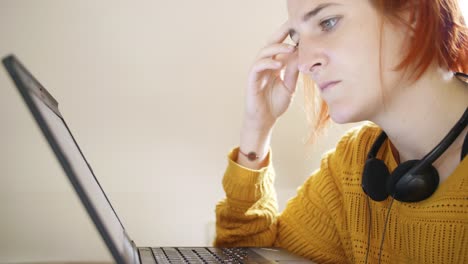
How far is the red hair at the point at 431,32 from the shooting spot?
2.68 feet

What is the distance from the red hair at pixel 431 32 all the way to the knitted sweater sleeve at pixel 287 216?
30cm

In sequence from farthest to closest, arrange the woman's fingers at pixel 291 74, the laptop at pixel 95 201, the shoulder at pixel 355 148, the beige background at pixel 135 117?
the beige background at pixel 135 117
the woman's fingers at pixel 291 74
the shoulder at pixel 355 148
the laptop at pixel 95 201

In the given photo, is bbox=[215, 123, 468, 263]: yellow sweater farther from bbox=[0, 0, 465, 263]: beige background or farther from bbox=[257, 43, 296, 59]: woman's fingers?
bbox=[0, 0, 465, 263]: beige background

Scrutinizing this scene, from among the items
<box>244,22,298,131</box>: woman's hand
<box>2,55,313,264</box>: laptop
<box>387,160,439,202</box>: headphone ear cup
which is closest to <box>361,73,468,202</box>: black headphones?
<box>387,160,439,202</box>: headphone ear cup

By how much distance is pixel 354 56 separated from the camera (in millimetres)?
822

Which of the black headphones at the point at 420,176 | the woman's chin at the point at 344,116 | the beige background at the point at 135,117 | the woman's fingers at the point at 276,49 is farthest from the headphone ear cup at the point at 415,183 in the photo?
the beige background at the point at 135,117

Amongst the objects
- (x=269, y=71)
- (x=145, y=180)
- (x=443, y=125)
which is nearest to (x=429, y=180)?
(x=443, y=125)

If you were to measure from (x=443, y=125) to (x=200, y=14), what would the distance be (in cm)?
106

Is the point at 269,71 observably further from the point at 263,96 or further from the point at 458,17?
the point at 458,17

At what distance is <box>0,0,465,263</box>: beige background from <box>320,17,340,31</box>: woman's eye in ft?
2.85

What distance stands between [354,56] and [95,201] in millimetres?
490

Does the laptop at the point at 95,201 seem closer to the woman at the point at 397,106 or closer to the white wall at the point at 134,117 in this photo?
the woman at the point at 397,106

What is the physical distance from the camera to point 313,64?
86cm

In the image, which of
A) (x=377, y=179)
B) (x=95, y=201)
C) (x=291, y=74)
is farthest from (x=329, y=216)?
(x=95, y=201)
